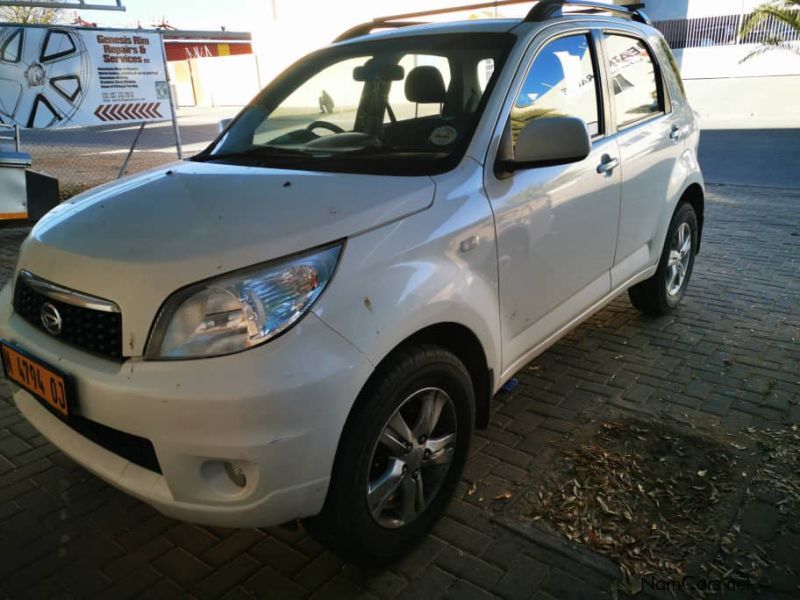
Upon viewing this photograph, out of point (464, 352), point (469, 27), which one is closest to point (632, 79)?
point (469, 27)

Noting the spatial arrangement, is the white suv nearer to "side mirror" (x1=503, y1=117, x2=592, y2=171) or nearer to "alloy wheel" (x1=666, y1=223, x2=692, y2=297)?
"side mirror" (x1=503, y1=117, x2=592, y2=171)

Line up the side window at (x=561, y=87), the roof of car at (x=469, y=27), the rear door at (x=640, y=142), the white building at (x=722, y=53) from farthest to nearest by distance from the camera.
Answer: the white building at (x=722, y=53), the rear door at (x=640, y=142), the roof of car at (x=469, y=27), the side window at (x=561, y=87)

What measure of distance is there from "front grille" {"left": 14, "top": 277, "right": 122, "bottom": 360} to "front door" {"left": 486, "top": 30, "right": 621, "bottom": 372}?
1.38 meters

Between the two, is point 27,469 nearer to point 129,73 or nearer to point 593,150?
point 593,150

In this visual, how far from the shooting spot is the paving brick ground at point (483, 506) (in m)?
2.17

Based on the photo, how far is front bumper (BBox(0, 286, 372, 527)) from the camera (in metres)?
1.69

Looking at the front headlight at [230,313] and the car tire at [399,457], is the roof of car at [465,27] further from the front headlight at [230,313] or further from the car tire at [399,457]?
the front headlight at [230,313]

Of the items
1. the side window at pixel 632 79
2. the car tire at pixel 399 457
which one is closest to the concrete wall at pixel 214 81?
the side window at pixel 632 79

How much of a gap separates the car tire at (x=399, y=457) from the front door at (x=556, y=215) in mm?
436

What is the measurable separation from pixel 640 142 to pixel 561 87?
0.80m

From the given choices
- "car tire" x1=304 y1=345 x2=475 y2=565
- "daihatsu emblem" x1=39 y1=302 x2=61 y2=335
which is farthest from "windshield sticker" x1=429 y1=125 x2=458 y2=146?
"daihatsu emblem" x1=39 y1=302 x2=61 y2=335

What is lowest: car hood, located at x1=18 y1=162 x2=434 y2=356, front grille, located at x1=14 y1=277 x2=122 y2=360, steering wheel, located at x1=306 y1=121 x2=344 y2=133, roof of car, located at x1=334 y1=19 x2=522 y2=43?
front grille, located at x1=14 y1=277 x2=122 y2=360

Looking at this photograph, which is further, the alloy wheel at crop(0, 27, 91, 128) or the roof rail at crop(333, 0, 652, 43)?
the alloy wheel at crop(0, 27, 91, 128)

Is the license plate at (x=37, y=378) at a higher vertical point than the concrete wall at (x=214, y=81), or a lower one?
lower
